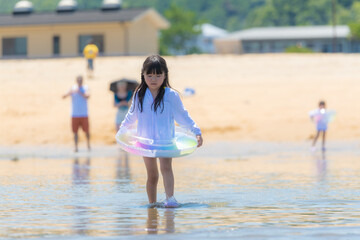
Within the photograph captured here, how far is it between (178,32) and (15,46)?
4849 centimetres

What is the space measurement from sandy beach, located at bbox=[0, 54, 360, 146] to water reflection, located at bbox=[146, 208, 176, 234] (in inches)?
559

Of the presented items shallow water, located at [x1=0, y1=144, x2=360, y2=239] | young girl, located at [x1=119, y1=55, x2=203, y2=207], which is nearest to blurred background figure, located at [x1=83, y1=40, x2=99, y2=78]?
shallow water, located at [x1=0, y1=144, x2=360, y2=239]

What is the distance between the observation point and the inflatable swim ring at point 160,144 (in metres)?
9.77

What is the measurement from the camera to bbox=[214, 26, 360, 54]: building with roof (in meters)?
90.9

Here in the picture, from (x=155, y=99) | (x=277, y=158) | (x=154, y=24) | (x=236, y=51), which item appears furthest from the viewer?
(x=236, y=51)

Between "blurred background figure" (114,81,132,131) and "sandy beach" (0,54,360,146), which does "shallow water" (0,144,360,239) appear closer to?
"blurred background figure" (114,81,132,131)

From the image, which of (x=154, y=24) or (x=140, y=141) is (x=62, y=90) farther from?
(x=154, y=24)

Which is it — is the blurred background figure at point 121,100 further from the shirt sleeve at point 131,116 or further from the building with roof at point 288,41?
the building with roof at point 288,41

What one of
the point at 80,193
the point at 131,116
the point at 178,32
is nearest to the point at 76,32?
the point at 80,193

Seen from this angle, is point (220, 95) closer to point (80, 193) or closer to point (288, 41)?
point (80, 193)

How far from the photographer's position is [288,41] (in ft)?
302

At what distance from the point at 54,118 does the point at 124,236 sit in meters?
19.5

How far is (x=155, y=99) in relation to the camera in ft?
32.1

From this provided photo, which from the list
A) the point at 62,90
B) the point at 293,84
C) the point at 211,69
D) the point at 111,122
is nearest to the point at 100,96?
the point at 62,90
